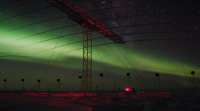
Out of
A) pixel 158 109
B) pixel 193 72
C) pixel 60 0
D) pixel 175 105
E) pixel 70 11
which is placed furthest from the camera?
pixel 193 72

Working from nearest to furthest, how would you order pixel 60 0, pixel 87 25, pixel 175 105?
1. pixel 175 105
2. pixel 60 0
3. pixel 87 25

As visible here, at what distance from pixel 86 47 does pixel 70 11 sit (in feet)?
21.5

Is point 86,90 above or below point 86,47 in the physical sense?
below

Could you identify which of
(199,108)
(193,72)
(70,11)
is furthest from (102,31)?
(199,108)

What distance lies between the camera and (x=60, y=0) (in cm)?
1692

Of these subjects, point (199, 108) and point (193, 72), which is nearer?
point (199, 108)

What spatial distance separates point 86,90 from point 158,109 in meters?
16.0

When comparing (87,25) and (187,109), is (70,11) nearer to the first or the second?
(87,25)

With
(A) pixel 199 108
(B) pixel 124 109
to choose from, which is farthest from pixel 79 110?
(A) pixel 199 108

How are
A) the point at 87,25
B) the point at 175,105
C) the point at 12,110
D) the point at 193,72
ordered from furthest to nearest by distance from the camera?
the point at 193,72
the point at 87,25
the point at 175,105
the point at 12,110

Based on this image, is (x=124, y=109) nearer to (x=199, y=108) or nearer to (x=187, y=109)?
(x=187, y=109)

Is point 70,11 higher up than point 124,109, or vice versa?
point 70,11

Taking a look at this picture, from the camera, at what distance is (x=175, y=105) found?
9.10 m

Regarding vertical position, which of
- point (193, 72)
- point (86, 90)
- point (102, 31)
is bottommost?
point (86, 90)
